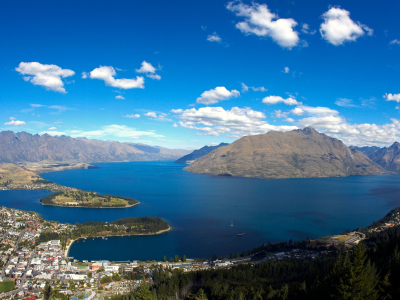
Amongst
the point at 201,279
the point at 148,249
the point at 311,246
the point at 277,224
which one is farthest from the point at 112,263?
the point at 277,224

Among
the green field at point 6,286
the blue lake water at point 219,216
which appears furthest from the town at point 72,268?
the blue lake water at point 219,216

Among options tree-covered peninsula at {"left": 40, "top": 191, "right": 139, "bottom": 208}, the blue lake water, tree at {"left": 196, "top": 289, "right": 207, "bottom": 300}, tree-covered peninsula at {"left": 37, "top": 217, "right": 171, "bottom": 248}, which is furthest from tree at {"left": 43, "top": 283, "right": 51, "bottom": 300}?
tree-covered peninsula at {"left": 40, "top": 191, "right": 139, "bottom": 208}

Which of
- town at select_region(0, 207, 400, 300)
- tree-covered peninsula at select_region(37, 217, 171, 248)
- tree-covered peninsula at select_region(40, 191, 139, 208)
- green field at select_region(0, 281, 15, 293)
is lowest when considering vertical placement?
green field at select_region(0, 281, 15, 293)

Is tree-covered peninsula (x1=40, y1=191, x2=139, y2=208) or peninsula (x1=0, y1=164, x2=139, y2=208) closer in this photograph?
tree-covered peninsula (x1=40, y1=191, x2=139, y2=208)

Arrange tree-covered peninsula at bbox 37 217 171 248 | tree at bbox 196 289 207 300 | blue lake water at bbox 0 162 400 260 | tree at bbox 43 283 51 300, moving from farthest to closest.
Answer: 1. tree-covered peninsula at bbox 37 217 171 248
2. blue lake water at bbox 0 162 400 260
3. tree at bbox 43 283 51 300
4. tree at bbox 196 289 207 300

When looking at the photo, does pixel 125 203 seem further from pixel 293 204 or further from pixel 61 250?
pixel 293 204

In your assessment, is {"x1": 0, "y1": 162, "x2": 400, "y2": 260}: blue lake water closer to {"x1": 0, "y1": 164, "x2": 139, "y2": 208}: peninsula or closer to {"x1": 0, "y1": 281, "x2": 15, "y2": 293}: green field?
{"x1": 0, "y1": 164, "x2": 139, "y2": 208}: peninsula

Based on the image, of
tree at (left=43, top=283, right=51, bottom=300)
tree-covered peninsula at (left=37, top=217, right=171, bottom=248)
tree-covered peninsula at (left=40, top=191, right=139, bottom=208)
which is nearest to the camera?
tree at (left=43, top=283, right=51, bottom=300)

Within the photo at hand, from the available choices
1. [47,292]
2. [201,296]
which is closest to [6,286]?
[47,292]
